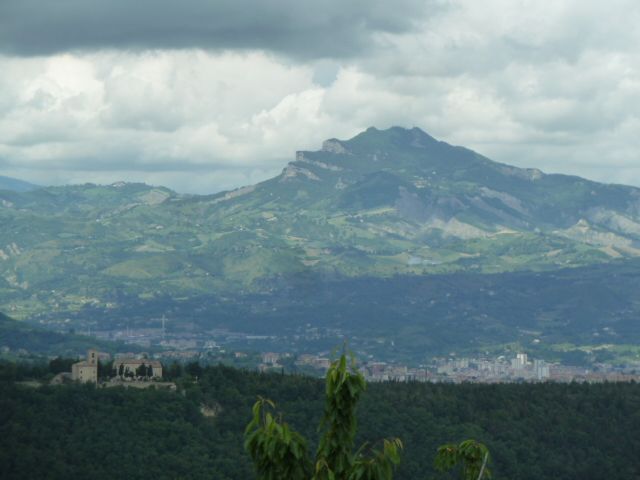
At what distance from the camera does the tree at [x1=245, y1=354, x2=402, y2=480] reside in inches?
1057

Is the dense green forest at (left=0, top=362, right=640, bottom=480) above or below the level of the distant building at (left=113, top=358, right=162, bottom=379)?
below

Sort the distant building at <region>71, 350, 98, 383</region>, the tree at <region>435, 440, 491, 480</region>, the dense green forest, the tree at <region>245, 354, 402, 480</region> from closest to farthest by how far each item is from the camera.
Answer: the tree at <region>245, 354, 402, 480</region>
the tree at <region>435, 440, 491, 480</region>
the dense green forest
the distant building at <region>71, 350, 98, 383</region>

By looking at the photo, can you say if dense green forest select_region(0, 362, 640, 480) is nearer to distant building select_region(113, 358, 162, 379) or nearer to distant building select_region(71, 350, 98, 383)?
distant building select_region(113, 358, 162, 379)

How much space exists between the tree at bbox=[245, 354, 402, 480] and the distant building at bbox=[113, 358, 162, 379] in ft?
455

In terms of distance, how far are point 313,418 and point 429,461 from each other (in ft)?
55.0

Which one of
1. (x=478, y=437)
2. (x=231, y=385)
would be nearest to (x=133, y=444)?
(x=231, y=385)

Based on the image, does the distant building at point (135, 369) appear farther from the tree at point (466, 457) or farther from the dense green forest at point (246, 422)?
the tree at point (466, 457)

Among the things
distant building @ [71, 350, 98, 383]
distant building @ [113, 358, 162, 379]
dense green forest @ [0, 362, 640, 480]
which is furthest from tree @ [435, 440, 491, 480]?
distant building @ [113, 358, 162, 379]

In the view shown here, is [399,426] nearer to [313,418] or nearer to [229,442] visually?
[313,418]

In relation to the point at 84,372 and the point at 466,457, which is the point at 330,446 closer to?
the point at 466,457

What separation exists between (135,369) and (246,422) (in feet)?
59.5

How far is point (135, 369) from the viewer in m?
168

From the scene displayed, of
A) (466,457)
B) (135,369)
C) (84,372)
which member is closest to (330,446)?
(466,457)

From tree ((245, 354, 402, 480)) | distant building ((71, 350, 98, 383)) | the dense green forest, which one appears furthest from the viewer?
distant building ((71, 350, 98, 383))
